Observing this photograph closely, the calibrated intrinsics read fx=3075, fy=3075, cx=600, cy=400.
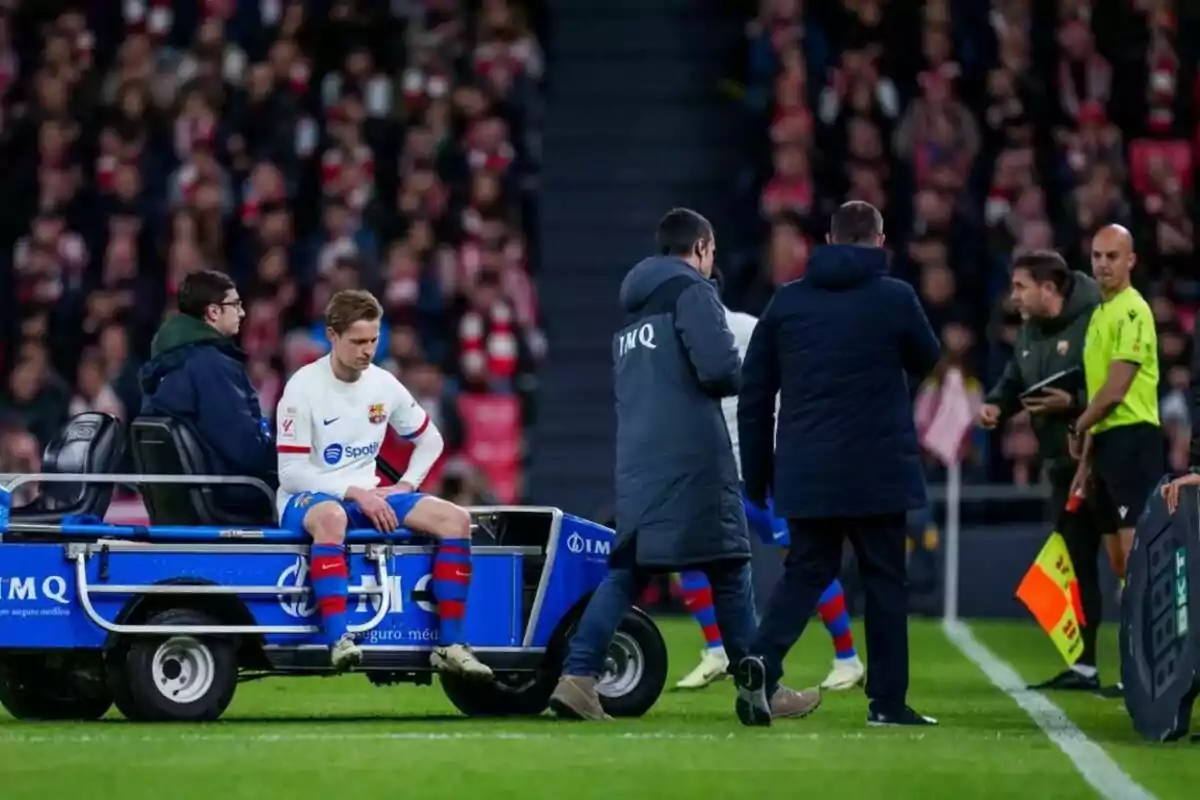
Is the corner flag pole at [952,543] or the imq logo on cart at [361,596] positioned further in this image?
the corner flag pole at [952,543]

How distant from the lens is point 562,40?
24.7 m

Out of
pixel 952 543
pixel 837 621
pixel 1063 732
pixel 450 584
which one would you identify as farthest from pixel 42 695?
pixel 952 543

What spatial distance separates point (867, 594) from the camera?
11.5 metres

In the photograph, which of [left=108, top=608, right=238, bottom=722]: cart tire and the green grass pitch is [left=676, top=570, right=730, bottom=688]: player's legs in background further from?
[left=108, top=608, right=238, bottom=722]: cart tire

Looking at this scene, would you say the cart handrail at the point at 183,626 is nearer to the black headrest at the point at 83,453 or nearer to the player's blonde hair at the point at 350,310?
the black headrest at the point at 83,453

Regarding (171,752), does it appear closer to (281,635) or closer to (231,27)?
(281,635)

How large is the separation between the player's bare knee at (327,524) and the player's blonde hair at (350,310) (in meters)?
0.72

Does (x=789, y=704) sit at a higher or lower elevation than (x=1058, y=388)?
lower

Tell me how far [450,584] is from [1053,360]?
372cm

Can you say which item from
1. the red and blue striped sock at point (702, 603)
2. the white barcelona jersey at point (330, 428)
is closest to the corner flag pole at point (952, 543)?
the red and blue striped sock at point (702, 603)

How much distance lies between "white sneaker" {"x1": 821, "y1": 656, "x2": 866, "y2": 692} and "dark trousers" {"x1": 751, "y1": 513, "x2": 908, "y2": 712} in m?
2.42

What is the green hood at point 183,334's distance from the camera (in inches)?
484

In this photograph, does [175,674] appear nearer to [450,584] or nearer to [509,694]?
[450,584]

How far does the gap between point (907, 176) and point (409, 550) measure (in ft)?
35.8
